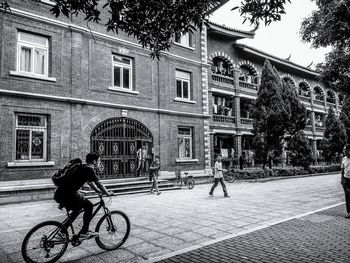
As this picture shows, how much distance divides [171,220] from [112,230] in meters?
2.53

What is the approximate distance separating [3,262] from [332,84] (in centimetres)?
1333

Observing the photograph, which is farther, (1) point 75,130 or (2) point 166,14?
(1) point 75,130

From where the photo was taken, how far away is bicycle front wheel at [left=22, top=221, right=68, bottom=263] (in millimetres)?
4379

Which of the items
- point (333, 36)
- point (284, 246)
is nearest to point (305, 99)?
point (333, 36)

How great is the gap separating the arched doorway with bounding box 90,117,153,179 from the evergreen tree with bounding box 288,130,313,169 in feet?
39.3

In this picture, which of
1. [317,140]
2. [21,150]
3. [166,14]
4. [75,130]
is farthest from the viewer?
[317,140]

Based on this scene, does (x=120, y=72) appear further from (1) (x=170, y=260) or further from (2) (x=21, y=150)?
(1) (x=170, y=260)

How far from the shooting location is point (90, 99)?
555 inches

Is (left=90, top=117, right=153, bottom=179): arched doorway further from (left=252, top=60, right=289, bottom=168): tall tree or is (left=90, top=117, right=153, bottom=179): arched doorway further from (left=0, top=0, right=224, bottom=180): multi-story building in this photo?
(left=252, top=60, right=289, bottom=168): tall tree

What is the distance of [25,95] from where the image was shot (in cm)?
1198

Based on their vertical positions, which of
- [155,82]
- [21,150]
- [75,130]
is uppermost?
[155,82]

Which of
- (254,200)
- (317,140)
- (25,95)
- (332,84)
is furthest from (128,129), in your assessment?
(317,140)

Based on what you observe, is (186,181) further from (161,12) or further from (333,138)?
(333,138)

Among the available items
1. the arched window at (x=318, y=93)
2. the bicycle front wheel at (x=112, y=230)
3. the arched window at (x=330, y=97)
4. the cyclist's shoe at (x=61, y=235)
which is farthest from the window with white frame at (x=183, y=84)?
the arched window at (x=330, y=97)
